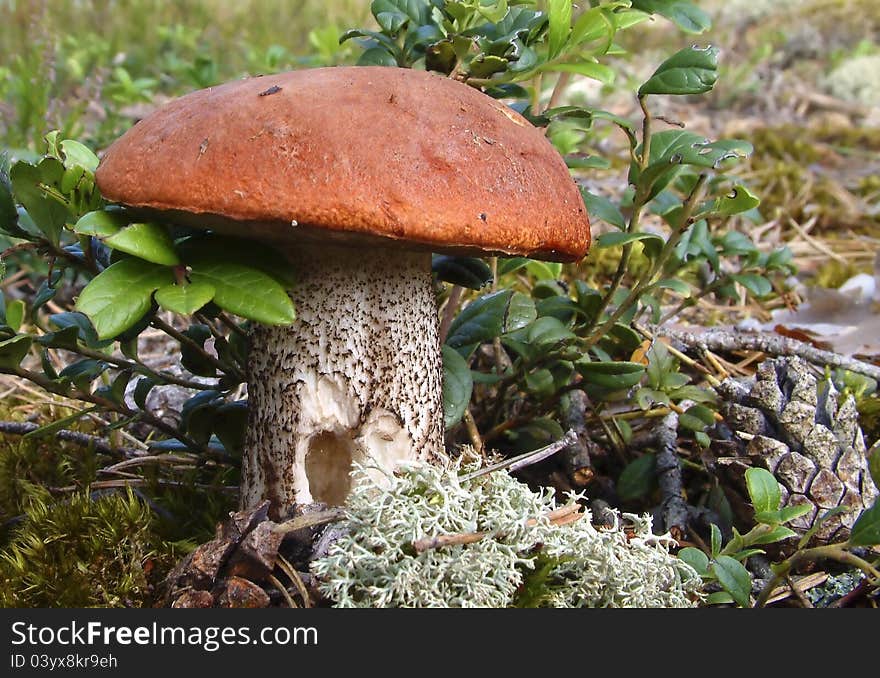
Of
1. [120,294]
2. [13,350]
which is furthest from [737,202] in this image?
[13,350]

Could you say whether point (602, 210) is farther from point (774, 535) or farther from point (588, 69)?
point (774, 535)

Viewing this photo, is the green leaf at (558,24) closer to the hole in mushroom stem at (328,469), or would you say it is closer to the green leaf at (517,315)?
the green leaf at (517,315)

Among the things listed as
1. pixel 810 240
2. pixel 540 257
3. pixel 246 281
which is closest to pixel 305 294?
pixel 246 281

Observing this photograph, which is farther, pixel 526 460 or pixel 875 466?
pixel 526 460

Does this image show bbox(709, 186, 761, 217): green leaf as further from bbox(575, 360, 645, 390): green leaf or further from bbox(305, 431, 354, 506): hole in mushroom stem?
bbox(305, 431, 354, 506): hole in mushroom stem

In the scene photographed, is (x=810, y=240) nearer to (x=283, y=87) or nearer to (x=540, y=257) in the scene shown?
(x=540, y=257)

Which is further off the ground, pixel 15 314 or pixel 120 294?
pixel 120 294

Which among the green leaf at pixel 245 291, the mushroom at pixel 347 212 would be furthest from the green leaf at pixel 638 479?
the green leaf at pixel 245 291

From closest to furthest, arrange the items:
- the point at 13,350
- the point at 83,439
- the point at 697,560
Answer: the point at 697,560, the point at 13,350, the point at 83,439

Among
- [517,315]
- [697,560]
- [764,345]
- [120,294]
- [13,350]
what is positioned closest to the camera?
[120,294]
